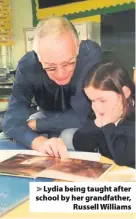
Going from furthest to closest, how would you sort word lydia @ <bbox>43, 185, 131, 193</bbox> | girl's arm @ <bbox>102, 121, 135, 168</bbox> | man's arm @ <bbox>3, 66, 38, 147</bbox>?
man's arm @ <bbox>3, 66, 38, 147</bbox> < girl's arm @ <bbox>102, 121, 135, 168</bbox> < word lydia @ <bbox>43, 185, 131, 193</bbox>

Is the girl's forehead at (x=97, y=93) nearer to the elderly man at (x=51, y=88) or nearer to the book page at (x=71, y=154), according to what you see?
the elderly man at (x=51, y=88)

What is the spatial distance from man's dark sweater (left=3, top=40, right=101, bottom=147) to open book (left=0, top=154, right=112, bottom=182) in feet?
0.40

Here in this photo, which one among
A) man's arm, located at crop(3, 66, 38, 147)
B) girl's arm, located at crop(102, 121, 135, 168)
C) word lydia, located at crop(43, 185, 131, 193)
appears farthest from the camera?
man's arm, located at crop(3, 66, 38, 147)

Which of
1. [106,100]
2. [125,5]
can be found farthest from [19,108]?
[125,5]

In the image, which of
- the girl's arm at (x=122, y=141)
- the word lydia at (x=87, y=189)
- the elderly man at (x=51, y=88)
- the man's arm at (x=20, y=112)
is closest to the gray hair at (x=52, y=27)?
the elderly man at (x=51, y=88)

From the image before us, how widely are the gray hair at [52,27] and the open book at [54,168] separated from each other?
26 centimetres

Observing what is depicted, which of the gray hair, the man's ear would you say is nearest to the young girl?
the man's ear

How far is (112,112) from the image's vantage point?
66 centimetres

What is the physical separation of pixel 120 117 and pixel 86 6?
27 centimetres

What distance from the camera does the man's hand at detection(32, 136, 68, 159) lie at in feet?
2.19

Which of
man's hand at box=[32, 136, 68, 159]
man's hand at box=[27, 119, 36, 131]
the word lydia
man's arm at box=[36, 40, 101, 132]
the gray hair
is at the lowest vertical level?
the word lydia

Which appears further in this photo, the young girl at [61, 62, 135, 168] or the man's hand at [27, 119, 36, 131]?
the man's hand at [27, 119, 36, 131]

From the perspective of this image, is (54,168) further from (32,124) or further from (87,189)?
(32,124)

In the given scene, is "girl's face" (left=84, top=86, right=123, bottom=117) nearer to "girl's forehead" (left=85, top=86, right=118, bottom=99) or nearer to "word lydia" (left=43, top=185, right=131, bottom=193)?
"girl's forehead" (left=85, top=86, right=118, bottom=99)
